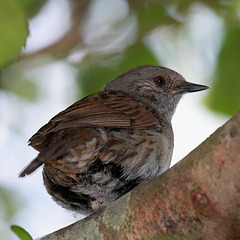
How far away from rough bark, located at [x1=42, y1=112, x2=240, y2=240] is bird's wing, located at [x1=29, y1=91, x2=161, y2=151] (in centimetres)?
88

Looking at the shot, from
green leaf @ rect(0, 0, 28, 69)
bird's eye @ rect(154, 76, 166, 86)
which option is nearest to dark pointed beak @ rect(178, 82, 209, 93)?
bird's eye @ rect(154, 76, 166, 86)

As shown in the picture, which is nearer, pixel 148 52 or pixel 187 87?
pixel 148 52

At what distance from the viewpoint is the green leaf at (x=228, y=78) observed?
4477 millimetres

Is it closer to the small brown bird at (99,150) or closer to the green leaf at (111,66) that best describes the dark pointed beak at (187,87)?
the green leaf at (111,66)

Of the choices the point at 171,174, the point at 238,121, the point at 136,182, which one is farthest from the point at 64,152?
the point at 238,121

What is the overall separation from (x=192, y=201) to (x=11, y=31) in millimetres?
1301

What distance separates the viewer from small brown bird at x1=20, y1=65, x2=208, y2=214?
3.51 m

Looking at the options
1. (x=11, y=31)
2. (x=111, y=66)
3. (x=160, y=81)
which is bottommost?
(x=160, y=81)

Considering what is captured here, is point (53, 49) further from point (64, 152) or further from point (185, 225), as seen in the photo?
point (185, 225)

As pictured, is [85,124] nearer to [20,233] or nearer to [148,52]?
[20,233]

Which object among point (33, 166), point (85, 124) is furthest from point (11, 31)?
point (85, 124)

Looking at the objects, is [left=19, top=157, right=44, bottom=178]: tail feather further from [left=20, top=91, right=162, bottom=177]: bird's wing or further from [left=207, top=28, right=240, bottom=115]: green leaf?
[left=207, top=28, right=240, bottom=115]: green leaf

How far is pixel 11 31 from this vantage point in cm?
181

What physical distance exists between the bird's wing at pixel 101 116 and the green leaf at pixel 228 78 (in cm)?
68
